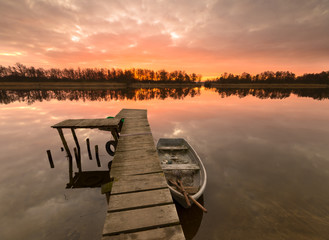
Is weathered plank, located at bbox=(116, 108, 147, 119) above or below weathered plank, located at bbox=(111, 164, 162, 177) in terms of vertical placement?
above

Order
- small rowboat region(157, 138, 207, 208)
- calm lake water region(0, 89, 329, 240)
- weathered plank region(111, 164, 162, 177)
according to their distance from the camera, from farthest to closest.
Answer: small rowboat region(157, 138, 207, 208)
calm lake water region(0, 89, 329, 240)
weathered plank region(111, 164, 162, 177)

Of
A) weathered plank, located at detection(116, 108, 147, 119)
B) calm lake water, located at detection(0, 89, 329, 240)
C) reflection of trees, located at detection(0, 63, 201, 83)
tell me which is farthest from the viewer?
reflection of trees, located at detection(0, 63, 201, 83)

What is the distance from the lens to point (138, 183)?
15.6 feet

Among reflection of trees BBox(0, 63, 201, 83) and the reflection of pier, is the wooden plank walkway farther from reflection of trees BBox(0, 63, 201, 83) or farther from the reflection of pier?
reflection of trees BBox(0, 63, 201, 83)

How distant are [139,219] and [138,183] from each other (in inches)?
56.3

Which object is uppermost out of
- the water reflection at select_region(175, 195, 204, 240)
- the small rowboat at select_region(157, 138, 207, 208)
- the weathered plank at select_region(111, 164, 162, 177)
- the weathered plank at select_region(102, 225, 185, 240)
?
the weathered plank at select_region(102, 225, 185, 240)

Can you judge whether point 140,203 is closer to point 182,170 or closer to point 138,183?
point 138,183

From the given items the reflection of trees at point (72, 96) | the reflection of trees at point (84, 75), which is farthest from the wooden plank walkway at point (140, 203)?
the reflection of trees at point (84, 75)

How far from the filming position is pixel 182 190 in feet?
19.3

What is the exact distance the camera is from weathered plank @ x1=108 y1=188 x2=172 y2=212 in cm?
379

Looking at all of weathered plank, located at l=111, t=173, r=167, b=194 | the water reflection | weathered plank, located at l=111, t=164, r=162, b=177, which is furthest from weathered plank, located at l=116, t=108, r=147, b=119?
the water reflection

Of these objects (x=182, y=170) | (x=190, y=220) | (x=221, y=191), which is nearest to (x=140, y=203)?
(x=190, y=220)

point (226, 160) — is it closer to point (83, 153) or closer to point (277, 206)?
point (277, 206)

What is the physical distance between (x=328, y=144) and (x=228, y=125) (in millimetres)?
8776
